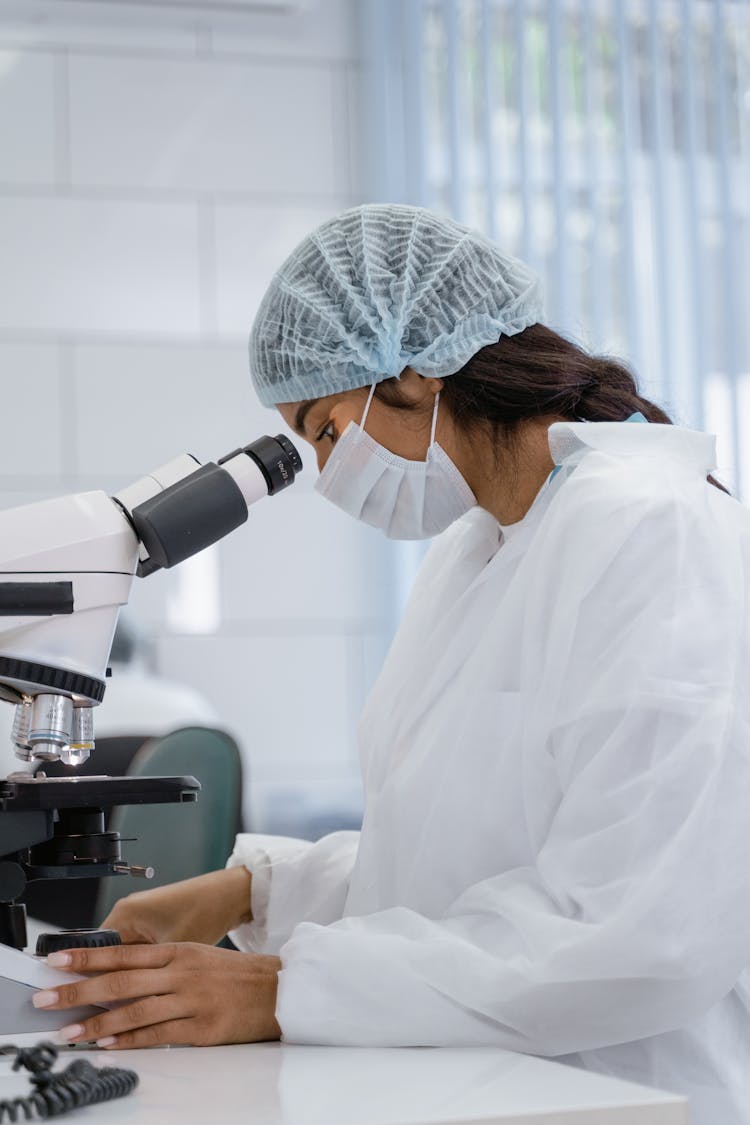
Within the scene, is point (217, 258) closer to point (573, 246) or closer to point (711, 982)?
point (573, 246)

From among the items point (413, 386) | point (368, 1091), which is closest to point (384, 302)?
point (413, 386)

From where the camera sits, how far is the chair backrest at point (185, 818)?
5.72 ft

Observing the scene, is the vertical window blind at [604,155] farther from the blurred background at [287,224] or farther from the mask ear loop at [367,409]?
the mask ear loop at [367,409]

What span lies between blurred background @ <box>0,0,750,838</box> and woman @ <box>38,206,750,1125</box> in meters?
0.90

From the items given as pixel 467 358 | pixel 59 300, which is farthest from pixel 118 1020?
pixel 59 300

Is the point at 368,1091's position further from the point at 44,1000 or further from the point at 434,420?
the point at 434,420

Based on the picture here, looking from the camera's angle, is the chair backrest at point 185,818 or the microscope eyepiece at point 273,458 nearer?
the microscope eyepiece at point 273,458

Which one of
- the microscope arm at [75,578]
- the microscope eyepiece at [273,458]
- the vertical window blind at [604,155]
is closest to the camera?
the microscope arm at [75,578]

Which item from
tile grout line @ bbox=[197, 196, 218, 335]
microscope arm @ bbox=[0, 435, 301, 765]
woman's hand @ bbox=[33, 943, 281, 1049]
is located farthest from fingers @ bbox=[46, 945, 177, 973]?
tile grout line @ bbox=[197, 196, 218, 335]

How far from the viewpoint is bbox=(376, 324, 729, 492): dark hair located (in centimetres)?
125

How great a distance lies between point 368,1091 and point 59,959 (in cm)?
30

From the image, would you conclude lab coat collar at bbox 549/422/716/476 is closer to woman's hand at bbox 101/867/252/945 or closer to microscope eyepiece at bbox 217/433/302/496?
microscope eyepiece at bbox 217/433/302/496

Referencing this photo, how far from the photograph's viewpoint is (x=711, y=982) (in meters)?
0.90

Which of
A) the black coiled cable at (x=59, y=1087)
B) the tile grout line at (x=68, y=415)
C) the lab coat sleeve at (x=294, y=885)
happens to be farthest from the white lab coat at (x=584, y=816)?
the tile grout line at (x=68, y=415)
